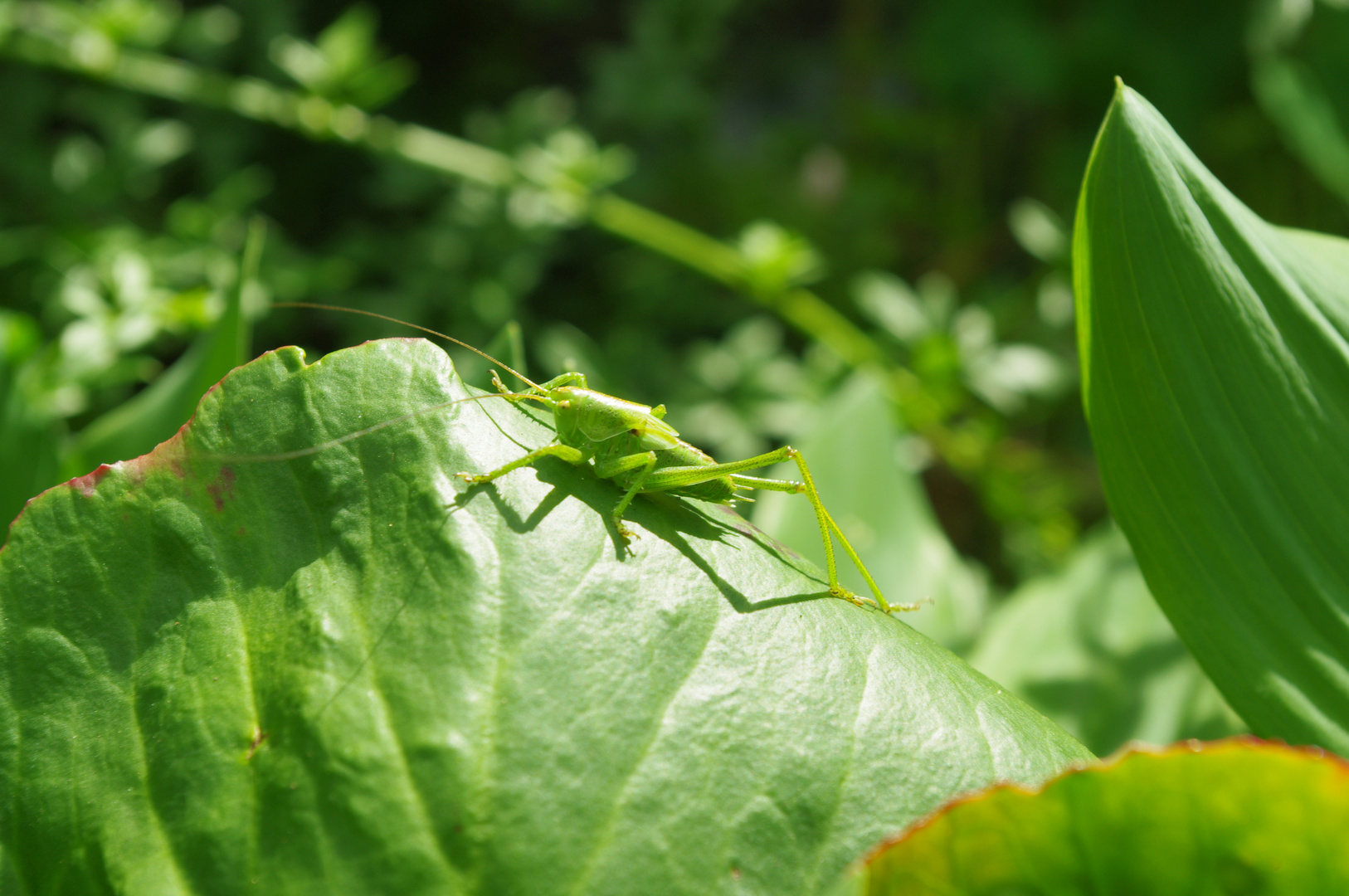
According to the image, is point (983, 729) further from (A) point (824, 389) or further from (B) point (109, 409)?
(B) point (109, 409)

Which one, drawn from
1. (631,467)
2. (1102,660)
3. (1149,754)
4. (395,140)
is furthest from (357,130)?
(1149,754)

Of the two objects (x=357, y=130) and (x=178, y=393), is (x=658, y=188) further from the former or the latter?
(x=178, y=393)

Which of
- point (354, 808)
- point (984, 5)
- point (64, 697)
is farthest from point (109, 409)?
point (984, 5)

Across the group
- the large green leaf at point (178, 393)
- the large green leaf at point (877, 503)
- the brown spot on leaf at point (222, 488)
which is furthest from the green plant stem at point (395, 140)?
the brown spot on leaf at point (222, 488)

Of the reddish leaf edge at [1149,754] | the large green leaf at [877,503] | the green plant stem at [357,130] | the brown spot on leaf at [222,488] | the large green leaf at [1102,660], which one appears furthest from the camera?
the green plant stem at [357,130]

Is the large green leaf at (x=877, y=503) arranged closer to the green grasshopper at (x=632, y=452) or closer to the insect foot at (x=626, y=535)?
the green grasshopper at (x=632, y=452)

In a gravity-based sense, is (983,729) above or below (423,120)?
below

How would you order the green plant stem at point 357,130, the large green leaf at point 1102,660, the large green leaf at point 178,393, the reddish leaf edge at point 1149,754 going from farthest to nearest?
the green plant stem at point 357,130 < the large green leaf at point 1102,660 < the large green leaf at point 178,393 < the reddish leaf edge at point 1149,754
